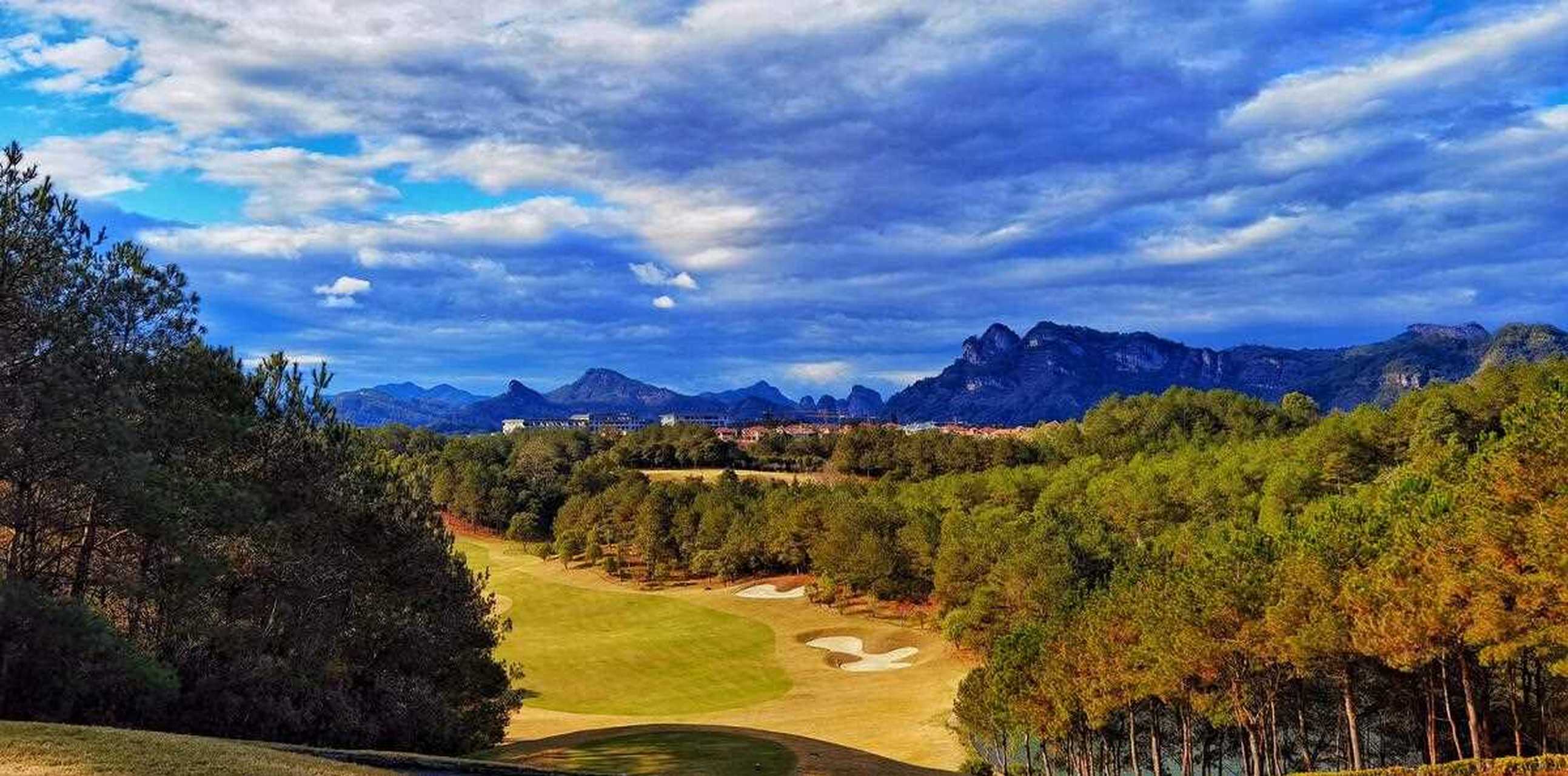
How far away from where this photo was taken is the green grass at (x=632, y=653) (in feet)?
215

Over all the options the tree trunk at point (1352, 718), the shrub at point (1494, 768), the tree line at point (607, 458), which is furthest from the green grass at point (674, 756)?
the tree line at point (607, 458)

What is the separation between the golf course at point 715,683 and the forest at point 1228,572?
4119mm

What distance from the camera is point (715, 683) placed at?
68750 mm

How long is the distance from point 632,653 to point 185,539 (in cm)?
5372

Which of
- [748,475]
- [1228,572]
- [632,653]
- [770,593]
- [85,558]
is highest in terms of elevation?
[85,558]

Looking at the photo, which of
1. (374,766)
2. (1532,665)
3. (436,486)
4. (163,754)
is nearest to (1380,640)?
(1532,665)

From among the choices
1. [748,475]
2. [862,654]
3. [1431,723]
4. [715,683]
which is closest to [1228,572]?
[1431,723]

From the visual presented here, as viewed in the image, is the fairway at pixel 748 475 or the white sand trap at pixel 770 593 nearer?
the white sand trap at pixel 770 593

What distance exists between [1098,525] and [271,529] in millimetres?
58326

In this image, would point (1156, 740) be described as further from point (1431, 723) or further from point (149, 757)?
point (149, 757)

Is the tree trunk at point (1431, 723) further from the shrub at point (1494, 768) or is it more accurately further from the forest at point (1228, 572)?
the shrub at point (1494, 768)

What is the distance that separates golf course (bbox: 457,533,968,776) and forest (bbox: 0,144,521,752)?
20.5 ft

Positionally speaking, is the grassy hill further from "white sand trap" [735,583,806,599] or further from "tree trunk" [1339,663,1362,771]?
"white sand trap" [735,583,806,599]

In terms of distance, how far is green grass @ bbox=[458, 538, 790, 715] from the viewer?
2579 inches
